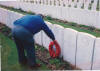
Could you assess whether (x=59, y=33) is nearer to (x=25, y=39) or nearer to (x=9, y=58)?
(x=25, y=39)

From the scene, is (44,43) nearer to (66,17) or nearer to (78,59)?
(78,59)

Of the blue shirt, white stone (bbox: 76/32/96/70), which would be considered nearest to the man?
the blue shirt

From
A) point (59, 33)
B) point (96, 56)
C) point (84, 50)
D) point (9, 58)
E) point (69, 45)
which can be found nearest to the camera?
point (96, 56)

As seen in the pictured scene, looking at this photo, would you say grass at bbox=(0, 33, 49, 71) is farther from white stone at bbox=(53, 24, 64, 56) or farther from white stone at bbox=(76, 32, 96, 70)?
white stone at bbox=(76, 32, 96, 70)

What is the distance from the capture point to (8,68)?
470 cm

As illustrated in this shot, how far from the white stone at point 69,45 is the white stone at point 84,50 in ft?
0.53

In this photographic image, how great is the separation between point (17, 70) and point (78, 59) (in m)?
1.41

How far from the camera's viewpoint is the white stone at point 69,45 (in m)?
4.64

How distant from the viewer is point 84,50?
4.32 m

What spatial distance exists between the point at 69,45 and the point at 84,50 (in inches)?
→ 22.2

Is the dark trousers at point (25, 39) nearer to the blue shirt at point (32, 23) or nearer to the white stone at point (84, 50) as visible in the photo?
the blue shirt at point (32, 23)

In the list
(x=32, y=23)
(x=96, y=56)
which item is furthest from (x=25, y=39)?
(x=96, y=56)

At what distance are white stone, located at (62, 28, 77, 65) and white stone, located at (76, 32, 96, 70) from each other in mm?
163

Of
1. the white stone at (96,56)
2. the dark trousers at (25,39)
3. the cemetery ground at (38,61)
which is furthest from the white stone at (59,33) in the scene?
the white stone at (96,56)
